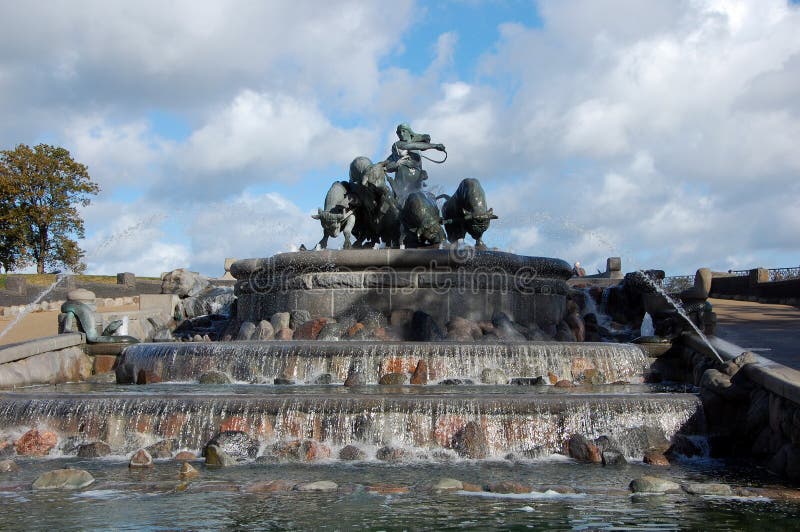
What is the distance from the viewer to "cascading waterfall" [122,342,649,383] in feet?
40.0

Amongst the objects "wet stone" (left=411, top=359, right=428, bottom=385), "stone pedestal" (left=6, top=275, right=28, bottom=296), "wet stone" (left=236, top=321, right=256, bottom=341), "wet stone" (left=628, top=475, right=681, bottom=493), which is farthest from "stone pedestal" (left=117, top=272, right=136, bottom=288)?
"wet stone" (left=628, top=475, right=681, bottom=493)

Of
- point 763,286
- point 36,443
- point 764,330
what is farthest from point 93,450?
point 763,286

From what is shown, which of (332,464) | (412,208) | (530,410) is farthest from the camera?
(412,208)

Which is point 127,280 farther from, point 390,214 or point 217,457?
point 217,457

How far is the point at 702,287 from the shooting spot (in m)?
15.1

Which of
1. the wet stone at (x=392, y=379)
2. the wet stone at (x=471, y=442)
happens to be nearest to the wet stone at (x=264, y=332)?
the wet stone at (x=392, y=379)

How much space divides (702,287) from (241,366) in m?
8.30

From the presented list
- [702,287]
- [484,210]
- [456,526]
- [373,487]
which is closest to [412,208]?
[484,210]

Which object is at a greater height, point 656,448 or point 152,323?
point 152,323

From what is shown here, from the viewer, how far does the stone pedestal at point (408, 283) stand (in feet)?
54.6

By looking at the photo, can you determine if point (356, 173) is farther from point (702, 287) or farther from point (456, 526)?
point (456, 526)

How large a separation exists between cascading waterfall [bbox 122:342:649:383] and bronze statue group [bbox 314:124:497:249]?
6168 millimetres

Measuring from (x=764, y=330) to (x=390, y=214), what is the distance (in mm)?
8403

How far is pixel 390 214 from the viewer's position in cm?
1941
